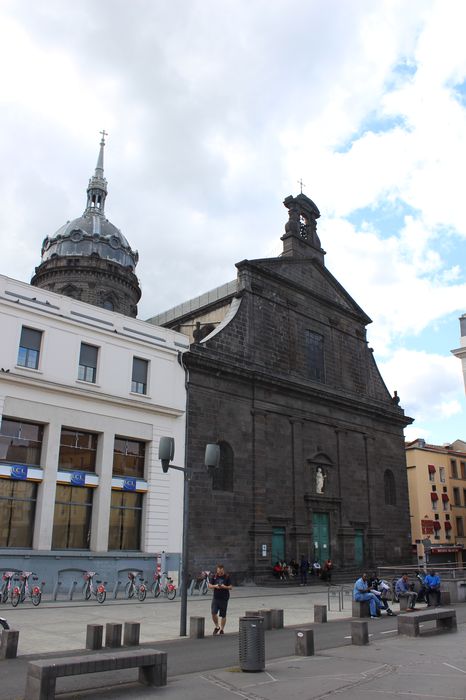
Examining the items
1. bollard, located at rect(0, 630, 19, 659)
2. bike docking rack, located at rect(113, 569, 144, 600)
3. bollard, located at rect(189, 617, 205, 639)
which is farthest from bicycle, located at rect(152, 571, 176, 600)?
bollard, located at rect(0, 630, 19, 659)

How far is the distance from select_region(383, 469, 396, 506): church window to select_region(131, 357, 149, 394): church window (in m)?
20.7

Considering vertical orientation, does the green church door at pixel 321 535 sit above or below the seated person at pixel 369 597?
above

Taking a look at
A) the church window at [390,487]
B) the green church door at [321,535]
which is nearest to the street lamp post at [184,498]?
the green church door at [321,535]

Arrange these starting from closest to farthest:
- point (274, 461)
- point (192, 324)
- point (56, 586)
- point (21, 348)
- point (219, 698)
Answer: point (219, 698), point (56, 586), point (21, 348), point (274, 461), point (192, 324)

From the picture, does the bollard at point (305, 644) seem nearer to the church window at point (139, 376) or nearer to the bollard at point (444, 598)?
the bollard at point (444, 598)

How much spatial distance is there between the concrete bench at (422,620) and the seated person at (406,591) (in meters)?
4.70

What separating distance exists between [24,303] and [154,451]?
28.1 ft

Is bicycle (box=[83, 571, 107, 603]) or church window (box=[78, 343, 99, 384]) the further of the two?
church window (box=[78, 343, 99, 384])

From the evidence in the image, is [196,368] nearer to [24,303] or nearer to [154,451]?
[154,451]

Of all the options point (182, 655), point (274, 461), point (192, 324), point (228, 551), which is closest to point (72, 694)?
point (182, 655)

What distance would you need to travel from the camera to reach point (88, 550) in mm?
24562

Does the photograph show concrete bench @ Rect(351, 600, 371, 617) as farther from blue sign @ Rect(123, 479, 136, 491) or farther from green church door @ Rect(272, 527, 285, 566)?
green church door @ Rect(272, 527, 285, 566)

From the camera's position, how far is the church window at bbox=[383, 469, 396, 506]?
4122cm

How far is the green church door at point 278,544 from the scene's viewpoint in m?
31.5
